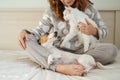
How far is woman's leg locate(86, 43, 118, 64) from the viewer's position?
1352 millimetres

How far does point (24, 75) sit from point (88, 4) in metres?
0.64

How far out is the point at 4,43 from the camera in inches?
76.9

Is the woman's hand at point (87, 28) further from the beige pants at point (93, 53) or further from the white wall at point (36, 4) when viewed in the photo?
the white wall at point (36, 4)

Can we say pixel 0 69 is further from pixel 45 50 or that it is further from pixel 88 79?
pixel 88 79

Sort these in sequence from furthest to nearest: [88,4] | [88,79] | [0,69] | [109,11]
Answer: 1. [109,11]
2. [88,4]
3. [0,69]
4. [88,79]

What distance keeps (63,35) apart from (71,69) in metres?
0.36

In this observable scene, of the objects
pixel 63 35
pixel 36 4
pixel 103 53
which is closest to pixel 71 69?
pixel 103 53

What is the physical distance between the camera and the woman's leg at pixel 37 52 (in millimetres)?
1319

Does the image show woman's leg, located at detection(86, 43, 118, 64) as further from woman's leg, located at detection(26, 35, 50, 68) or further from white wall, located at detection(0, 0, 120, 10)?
white wall, located at detection(0, 0, 120, 10)

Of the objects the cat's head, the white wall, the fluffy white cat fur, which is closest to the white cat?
the cat's head

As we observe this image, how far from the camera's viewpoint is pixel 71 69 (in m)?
1.19

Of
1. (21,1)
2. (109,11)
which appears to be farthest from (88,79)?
(21,1)

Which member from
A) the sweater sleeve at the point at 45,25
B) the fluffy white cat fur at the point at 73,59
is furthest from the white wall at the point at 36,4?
the fluffy white cat fur at the point at 73,59

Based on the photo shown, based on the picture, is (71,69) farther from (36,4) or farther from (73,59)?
(36,4)
